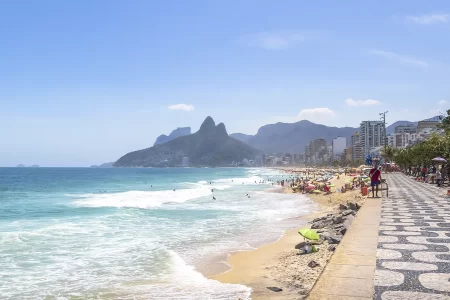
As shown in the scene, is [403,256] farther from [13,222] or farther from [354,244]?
[13,222]

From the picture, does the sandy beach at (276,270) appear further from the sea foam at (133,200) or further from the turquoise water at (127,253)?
the sea foam at (133,200)

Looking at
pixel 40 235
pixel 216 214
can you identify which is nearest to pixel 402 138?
pixel 216 214

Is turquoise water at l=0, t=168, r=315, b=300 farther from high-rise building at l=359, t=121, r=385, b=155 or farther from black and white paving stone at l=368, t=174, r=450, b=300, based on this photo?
high-rise building at l=359, t=121, r=385, b=155

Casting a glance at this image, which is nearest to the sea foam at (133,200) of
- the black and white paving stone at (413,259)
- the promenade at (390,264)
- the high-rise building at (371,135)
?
the black and white paving stone at (413,259)

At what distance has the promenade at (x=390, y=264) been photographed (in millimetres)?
4297

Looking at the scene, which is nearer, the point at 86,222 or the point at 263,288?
the point at 263,288

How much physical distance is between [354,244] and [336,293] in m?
2.77

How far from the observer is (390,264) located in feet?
18.0

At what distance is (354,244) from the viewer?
6762 millimetres

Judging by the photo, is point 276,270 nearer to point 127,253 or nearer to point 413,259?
point 413,259

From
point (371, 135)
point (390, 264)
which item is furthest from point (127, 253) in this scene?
point (371, 135)

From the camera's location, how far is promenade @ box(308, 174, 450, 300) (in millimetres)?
4297

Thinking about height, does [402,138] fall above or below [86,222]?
above

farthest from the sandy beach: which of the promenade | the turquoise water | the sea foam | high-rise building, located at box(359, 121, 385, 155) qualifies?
high-rise building, located at box(359, 121, 385, 155)
